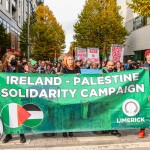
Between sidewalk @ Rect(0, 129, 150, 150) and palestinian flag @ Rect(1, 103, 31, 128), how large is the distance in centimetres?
38

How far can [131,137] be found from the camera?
728 centimetres

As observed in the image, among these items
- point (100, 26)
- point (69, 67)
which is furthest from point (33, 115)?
point (100, 26)

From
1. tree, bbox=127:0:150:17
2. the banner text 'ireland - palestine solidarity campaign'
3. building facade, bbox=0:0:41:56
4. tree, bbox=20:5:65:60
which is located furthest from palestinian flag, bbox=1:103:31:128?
tree, bbox=20:5:65:60

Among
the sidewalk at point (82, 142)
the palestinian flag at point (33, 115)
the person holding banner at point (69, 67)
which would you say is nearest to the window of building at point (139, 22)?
the person holding banner at point (69, 67)

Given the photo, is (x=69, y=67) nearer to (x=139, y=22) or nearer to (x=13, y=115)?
(x=13, y=115)

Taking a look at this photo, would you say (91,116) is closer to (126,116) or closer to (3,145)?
(126,116)

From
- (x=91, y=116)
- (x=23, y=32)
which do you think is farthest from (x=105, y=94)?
(x=23, y=32)

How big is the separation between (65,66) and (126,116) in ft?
5.48

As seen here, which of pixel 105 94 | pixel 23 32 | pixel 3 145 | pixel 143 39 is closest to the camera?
pixel 3 145

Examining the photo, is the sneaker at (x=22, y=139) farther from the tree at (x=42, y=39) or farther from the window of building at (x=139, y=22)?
the tree at (x=42, y=39)

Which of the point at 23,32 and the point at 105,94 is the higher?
the point at 23,32

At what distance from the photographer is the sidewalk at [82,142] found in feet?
21.3

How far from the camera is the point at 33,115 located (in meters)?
6.98

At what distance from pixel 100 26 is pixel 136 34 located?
5199 mm
